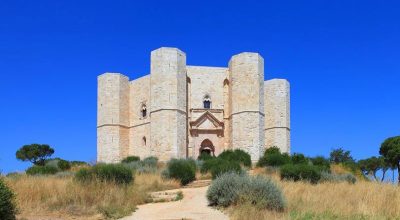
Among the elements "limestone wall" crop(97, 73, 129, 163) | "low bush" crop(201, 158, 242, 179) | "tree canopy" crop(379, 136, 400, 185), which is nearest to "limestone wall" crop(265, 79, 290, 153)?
"tree canopy" crop(379, 136, 400, 185)

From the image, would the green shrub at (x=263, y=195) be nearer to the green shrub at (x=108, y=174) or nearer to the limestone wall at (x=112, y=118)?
the green shrub at (x=108, y=174)

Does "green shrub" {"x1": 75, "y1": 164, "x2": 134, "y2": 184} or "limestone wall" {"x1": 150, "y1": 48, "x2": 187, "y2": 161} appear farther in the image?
"limestone wall" {"x1": 150, "y1": 48, "x2": 187, "y2": 161}

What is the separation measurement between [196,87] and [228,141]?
14.3 ft

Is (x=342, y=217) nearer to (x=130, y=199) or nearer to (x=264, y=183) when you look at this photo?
(x=264, y=183)

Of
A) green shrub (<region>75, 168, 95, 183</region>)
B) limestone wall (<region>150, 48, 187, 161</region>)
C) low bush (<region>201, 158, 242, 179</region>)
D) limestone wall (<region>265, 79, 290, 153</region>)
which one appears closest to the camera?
green shrub (<region>75, 168, 95, 183</region>)

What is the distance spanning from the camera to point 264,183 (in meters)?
9.52

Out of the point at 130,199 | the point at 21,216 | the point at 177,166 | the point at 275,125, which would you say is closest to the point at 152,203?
the point at 130,199

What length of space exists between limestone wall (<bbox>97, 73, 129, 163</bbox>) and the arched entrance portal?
5.61m

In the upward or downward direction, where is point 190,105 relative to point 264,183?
upward

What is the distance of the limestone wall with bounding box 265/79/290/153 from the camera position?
3509 cm

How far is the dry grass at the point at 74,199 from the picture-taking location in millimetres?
9117

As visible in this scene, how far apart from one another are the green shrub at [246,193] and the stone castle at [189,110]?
Result: 67.4ft

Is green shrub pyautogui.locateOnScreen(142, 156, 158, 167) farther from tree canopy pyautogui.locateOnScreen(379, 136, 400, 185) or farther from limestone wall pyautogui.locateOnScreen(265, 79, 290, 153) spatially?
tree canopy pyautogui.locateOnScreen(379, 136, 400, 185)

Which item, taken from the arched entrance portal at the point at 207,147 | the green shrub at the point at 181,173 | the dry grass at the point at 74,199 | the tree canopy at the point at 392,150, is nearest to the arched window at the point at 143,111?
the arched entrance portal at the point at 207,147
